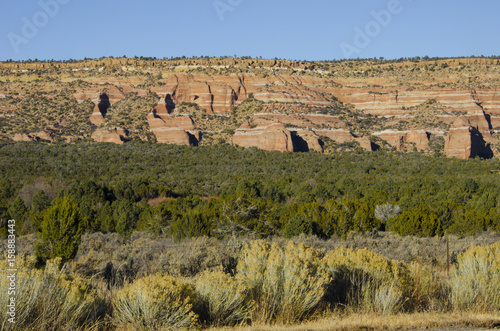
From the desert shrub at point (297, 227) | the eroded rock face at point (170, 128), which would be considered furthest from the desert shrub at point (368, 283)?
the eroded rock face at point (170, 128)

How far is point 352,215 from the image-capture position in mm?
24438

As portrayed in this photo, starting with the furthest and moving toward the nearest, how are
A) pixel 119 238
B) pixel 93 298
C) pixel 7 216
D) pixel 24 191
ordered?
pixel 24 191 < pixel 7 216 < pixel 119 238 < pixel 93 298

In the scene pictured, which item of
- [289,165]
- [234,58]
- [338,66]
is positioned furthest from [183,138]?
[338,66]

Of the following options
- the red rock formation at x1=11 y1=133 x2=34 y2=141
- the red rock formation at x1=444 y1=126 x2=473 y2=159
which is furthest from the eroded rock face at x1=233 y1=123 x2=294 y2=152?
the red rock formation at x1=11 y1=133 x2=34 y2=141

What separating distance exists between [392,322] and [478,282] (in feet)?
9.20

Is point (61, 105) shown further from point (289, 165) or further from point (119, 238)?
point (119, 238)

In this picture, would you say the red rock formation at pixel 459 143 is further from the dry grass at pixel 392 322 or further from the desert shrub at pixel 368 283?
the dry grass at pixel 392 322

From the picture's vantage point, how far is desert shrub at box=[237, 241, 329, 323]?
27.7 ft

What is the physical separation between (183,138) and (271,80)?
27.2 metres

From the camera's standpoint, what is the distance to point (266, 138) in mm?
76188

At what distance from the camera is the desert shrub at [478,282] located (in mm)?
9750

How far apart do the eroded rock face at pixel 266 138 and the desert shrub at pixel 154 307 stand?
219 feet

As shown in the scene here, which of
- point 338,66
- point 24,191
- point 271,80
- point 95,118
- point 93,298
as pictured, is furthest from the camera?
point 338,66

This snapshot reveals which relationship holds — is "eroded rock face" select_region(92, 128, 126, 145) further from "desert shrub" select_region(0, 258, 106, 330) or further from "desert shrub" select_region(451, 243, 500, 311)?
"desert shrub" select_region(0, 258, 106, 330)
